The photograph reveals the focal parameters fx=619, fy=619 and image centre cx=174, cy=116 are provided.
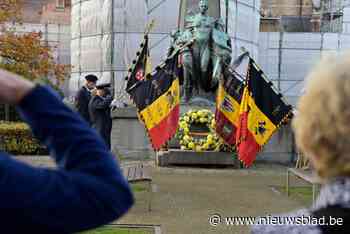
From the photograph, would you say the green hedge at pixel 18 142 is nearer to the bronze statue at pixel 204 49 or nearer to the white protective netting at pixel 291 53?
the bronze statue at pixel 204 49

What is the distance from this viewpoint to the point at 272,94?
10.6 metres

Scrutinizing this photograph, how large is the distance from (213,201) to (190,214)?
43.1 inches

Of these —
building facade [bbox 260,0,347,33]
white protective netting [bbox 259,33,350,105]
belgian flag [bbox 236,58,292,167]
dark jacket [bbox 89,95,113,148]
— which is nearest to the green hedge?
Answer: dark jacket [bbox 89,95,113,148]

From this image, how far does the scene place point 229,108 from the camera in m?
11.9

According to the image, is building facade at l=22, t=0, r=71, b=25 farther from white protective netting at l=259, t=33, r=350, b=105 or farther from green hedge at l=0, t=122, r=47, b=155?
green hedge at l=0, t=122, r=47, b=155

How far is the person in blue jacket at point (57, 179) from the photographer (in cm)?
124

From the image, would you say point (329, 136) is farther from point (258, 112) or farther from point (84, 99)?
point (84, 99)

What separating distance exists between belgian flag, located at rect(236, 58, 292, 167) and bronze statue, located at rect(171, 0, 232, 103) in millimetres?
3101

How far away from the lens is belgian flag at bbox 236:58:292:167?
10.3m

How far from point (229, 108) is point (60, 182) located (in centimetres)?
1072

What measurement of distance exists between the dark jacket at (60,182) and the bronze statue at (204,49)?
40.8ft

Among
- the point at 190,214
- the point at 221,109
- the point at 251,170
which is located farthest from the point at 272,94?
the point at 190,214

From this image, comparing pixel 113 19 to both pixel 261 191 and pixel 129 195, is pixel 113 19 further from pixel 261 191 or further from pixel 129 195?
pixel 129 195

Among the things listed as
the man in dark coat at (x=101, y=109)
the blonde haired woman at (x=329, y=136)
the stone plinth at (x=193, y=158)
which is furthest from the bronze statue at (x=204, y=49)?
the blonde haired woman at (x=329, y=136)
